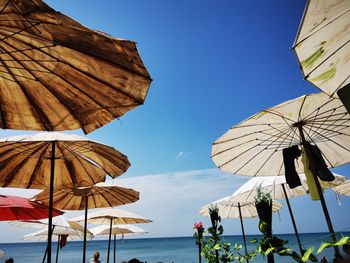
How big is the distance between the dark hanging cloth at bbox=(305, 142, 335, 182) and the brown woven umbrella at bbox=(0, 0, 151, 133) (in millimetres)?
3389

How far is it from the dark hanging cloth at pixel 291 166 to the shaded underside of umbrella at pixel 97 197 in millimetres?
3647

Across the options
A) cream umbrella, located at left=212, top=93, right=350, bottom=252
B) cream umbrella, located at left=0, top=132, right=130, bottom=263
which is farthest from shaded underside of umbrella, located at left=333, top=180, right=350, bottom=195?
cream umbrella, located at left=0, top=132, right=130, bottom=263

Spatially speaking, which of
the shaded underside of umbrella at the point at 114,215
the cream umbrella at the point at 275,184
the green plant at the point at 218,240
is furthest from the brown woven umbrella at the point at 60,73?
the shaded underside of umbrella at the point at 114,215

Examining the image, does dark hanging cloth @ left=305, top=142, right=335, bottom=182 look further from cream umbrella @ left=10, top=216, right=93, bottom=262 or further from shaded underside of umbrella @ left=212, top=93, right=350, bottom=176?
cream umbrella @ left=10, top=216, right=93, bottom=262

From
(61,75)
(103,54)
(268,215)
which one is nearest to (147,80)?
(103,54)

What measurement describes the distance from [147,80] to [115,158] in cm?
254

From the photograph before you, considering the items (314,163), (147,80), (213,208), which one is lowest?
(213,208)

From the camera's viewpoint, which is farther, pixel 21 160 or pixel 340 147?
pixel 340 147

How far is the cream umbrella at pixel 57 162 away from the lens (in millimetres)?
4191

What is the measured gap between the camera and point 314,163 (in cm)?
452

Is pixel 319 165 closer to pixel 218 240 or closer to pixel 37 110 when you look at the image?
pixel 218 240

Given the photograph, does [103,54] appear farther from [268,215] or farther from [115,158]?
[115,158]

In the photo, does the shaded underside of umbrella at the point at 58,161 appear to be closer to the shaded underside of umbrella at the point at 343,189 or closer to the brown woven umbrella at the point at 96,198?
the brown woven umbrella at the point at 96,198

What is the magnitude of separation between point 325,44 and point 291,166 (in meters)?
2.82
